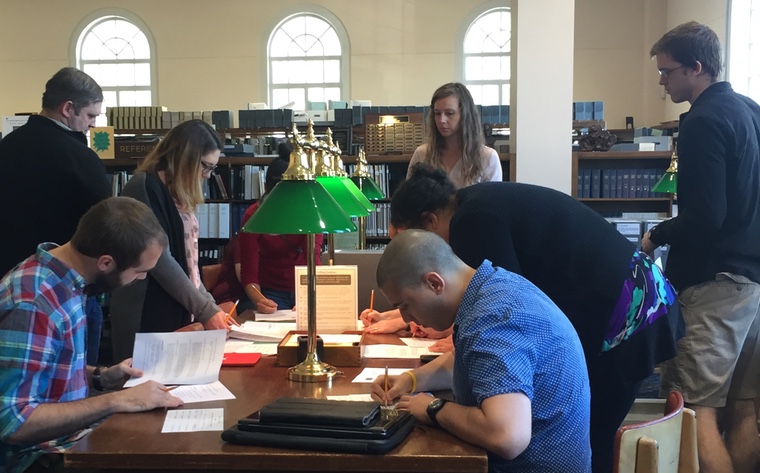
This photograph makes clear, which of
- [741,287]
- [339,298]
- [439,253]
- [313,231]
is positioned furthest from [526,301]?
[741,287]

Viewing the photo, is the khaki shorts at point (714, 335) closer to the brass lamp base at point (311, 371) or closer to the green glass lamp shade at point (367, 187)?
the brass lamp base at point (311, 371)

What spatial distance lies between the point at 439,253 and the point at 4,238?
2.05 metres

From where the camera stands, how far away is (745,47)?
28.8ft

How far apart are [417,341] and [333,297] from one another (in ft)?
1.10

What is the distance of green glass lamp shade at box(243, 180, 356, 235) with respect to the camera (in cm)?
183

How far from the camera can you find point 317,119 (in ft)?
31.9

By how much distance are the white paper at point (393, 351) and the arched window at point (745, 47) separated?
745cm

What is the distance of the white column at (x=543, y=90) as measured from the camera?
4969mm

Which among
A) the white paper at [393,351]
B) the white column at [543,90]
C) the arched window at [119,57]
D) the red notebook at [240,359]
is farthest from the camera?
the arched window at [119,57]

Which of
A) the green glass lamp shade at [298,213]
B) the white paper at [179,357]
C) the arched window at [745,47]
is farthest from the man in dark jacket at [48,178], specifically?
the arched window at [745,47]

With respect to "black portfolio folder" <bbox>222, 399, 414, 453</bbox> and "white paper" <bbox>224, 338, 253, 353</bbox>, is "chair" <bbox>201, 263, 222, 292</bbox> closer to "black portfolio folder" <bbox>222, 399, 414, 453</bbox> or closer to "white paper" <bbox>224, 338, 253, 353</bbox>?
"white paper" <bbox>224, 338, 253, 353</bbox>

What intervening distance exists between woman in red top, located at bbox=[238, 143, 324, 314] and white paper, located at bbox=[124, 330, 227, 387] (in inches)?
48.4

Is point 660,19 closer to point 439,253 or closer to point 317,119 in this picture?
point 317,119

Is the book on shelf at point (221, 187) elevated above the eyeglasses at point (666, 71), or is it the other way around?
the eyeglasses at point (666, 71)
